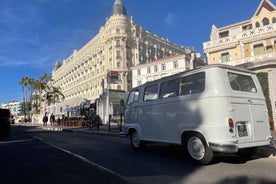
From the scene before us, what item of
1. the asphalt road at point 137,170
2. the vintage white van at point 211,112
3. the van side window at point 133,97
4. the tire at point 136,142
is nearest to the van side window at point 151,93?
the vintage white van at point 211,112

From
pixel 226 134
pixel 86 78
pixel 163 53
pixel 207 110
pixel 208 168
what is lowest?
pixel 208 168

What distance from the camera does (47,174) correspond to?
6.04 metres

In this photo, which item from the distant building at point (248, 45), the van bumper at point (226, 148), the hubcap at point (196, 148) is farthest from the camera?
the distant building at point (248, 45)

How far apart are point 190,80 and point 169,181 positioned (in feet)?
10.4

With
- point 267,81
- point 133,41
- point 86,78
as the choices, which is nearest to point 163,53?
point 133,41

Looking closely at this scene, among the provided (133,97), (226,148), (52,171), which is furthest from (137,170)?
(133,97)

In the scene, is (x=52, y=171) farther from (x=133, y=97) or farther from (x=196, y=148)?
(x=133, y=97)

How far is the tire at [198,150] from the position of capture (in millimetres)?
6754

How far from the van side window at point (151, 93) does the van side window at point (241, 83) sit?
2663 millimetres

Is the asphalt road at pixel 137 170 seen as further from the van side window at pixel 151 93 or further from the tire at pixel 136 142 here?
the van side window at pixel 151 93

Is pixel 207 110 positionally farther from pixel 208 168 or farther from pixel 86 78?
pixel 86 78

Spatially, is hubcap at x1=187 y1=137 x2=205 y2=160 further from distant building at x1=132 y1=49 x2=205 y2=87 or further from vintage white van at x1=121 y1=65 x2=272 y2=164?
distant building at x1=132 y1=49 x2=205 y2=87

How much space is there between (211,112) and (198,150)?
1.21m

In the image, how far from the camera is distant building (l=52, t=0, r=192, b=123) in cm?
8119
